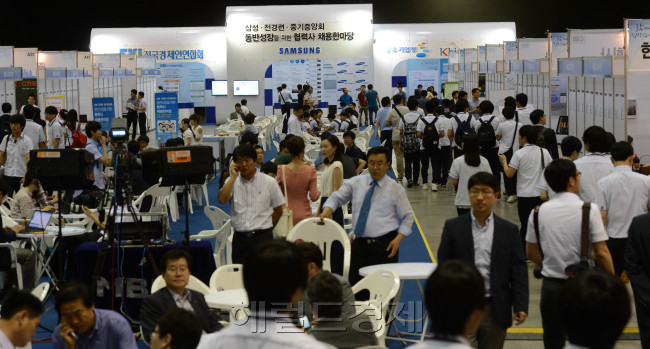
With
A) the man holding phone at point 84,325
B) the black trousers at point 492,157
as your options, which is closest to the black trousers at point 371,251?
the man holding phone at point 84,325

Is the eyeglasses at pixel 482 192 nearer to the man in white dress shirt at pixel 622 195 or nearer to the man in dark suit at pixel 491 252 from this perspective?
the man in dark suit at pixel 491 252

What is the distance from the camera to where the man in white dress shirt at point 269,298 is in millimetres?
2008

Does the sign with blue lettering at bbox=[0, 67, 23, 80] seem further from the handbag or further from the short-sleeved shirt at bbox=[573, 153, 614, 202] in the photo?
the short-sleeved shirt at bbox=[573, 153, 614, 202]

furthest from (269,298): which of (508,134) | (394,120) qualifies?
(394,120)

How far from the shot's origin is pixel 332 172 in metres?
6.94

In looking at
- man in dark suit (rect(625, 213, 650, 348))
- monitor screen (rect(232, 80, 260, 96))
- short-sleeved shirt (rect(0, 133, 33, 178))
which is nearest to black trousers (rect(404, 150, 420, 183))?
short-sleeved shirt (rect(0, 133, 33, 178))

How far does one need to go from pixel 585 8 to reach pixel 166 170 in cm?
2815

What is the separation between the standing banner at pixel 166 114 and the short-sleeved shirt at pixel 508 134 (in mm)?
8666

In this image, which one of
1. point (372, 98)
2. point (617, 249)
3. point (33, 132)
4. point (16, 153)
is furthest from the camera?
point (372, 98)

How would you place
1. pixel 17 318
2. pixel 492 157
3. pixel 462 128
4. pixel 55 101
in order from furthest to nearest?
pixel 55 101, pixel 462 128, pixel 492 157, pixel 17 318

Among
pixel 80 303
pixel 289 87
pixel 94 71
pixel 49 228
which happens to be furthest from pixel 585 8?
pixel 80 303

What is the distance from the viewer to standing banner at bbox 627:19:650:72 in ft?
31.7

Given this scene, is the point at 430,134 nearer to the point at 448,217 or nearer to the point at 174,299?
the point at 448,217

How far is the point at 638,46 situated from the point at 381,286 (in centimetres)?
598
